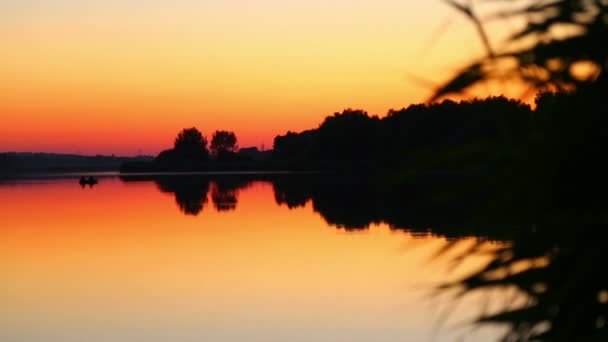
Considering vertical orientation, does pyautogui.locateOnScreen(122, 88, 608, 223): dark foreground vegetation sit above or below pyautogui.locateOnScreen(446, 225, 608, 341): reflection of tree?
above

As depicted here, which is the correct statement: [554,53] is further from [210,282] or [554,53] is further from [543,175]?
[210,282]

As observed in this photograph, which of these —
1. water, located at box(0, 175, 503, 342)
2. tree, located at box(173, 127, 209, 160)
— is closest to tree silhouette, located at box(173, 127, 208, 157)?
tree, located at box(173, 127, 209, 160)

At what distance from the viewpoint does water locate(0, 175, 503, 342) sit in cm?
1711

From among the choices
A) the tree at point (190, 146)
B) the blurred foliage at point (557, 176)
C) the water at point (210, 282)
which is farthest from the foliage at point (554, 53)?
the tree at point (190, 146)

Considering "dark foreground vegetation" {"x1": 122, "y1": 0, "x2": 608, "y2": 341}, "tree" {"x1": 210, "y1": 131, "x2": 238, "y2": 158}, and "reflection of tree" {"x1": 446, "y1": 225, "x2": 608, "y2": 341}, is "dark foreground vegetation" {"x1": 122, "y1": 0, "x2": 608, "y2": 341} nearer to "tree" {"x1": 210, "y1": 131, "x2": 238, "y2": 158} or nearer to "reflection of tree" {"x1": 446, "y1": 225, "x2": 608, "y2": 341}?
"reflection of tree" {"x1": 446, "y1": 225, "x2": 608, "y2": 341}

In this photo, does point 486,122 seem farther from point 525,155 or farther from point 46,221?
point 46,221

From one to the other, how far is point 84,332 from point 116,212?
31810mm

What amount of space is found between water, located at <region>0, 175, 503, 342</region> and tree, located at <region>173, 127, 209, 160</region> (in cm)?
12637

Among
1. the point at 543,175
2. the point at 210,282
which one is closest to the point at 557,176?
the point at 543,175

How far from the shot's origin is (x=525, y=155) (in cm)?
157

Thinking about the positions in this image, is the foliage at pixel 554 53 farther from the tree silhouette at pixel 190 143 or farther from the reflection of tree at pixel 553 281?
the tree silhouette at pixel 190 143

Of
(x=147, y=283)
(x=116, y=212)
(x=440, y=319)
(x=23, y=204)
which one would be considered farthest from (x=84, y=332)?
(x=23, y=204)

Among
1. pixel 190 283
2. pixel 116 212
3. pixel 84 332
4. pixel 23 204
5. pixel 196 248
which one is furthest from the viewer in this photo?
pixel 23 204

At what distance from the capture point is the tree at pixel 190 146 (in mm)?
167000
